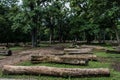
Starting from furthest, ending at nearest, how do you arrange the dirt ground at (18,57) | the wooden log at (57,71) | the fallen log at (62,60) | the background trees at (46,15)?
the background trees at (46,15) < the dirt ground at (18,57) < the fallen log at (62,60) < the wooden log at (57,71)

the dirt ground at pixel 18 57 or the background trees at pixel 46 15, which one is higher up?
the background trees at pixel 46 15

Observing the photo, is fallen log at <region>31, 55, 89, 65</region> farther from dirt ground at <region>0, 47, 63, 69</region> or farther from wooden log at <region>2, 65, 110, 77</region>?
wooden log at <region>2, 65, 110, 77</region>

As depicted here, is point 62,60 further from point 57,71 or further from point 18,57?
point 18,57

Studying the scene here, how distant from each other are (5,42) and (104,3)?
3527 centimetres

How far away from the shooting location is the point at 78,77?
10609 millimetres

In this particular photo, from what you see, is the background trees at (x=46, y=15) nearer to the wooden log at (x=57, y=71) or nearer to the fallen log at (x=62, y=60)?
the fallen log at (x=62, y=60)

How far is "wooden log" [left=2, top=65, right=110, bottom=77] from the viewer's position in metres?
10.6

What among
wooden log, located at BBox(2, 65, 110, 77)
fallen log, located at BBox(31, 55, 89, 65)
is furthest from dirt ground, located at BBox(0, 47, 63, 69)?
wooden log, located at BBox(2, 65, 110, 77)

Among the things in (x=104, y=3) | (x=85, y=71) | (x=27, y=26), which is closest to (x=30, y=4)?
(x=27, y=26)

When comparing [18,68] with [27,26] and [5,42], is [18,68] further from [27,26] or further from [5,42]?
[5,42]

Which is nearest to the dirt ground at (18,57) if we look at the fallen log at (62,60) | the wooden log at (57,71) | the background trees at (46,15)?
the fallen log at (62,60)

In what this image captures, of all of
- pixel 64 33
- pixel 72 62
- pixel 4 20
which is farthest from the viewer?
pixel 64 33

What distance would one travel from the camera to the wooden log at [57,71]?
10.6m

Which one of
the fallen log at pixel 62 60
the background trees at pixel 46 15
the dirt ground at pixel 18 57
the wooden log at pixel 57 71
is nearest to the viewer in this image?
the wooden log at pixel 57 71
